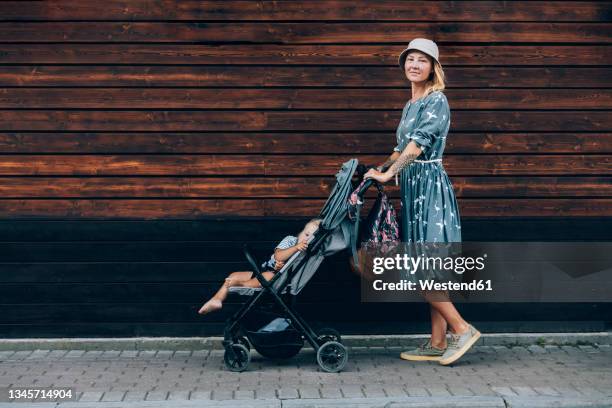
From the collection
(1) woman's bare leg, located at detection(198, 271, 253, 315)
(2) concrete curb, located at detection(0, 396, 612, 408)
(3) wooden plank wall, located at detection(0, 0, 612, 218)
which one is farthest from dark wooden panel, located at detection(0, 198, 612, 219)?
(2) concrete curb, located at detection(0, 396, 612, 408)

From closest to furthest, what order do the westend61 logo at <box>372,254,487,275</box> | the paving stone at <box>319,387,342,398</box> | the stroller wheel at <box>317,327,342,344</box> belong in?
the paving stone at <box>319,387,342,398</box> < the westend61 logo at <box>372,254,487,275</box> < the stroller wheel at <box>317,327,342,344</box>

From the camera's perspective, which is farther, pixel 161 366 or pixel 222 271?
pixel 222 271

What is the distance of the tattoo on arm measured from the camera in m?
7.68

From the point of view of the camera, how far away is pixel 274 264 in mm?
7848

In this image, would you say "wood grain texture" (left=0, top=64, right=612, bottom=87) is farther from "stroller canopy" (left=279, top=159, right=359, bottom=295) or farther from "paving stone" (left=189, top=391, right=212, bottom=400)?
"paving stone" (left=189, top=391, right=212, bottom=400)

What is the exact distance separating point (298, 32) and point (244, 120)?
83cm

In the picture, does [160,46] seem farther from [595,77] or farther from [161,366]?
[595,77]

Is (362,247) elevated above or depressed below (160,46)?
below

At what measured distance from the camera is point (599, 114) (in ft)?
28.8

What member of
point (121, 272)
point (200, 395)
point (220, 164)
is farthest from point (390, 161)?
point (121, 272)

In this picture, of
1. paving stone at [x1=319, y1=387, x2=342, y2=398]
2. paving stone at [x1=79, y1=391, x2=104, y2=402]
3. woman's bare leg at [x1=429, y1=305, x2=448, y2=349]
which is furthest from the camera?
woman's bare leg at [x1=429, y1=305, x2=448, y2=349]

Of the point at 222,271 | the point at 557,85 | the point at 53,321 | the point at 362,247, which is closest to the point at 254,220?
the point at 222,271

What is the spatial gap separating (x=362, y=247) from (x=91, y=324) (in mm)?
2367

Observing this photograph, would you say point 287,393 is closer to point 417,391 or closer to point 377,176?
point 417,391
